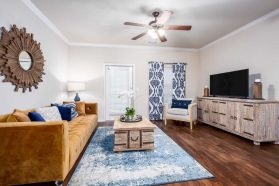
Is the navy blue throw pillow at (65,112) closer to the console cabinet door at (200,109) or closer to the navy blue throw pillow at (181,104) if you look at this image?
the navy blue throw pillow at (181,104)

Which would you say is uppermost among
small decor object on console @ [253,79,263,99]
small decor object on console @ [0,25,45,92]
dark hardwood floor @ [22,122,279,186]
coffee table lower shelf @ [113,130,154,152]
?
small decor object on console @ [0,25,45,92]

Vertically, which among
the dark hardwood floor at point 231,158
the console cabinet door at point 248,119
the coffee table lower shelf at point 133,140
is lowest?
the dark hardwood floor at point 231,158

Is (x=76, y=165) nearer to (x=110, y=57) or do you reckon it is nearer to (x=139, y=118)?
(x=139, y=118)

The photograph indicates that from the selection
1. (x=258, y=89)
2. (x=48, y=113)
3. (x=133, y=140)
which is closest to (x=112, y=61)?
(x=48, y=113)

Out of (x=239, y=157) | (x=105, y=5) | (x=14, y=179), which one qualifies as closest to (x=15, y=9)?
(x=105, y=5)

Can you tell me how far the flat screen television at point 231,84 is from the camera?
374 centimetres

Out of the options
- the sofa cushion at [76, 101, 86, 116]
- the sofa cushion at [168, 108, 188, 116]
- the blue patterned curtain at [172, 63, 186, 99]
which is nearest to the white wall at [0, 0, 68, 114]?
the sofa cushion at [76, 101, 86, 116]

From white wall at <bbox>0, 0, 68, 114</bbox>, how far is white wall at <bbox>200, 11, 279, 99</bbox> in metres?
4.72

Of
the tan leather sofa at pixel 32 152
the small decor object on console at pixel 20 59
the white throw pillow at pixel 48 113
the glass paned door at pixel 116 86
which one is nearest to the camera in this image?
the tan leather sofa at pixel 32 152

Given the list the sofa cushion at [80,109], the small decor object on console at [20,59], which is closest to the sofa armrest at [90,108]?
the sofa cushion at [80,109]

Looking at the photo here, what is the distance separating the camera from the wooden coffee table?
2814 mm

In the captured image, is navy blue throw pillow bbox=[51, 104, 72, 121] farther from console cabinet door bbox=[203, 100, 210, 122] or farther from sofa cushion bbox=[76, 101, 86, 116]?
console cabinet door bbox=[203, 100, 210, 122]

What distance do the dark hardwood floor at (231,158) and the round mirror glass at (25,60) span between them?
6.39ft

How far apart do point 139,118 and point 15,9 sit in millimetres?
2769
